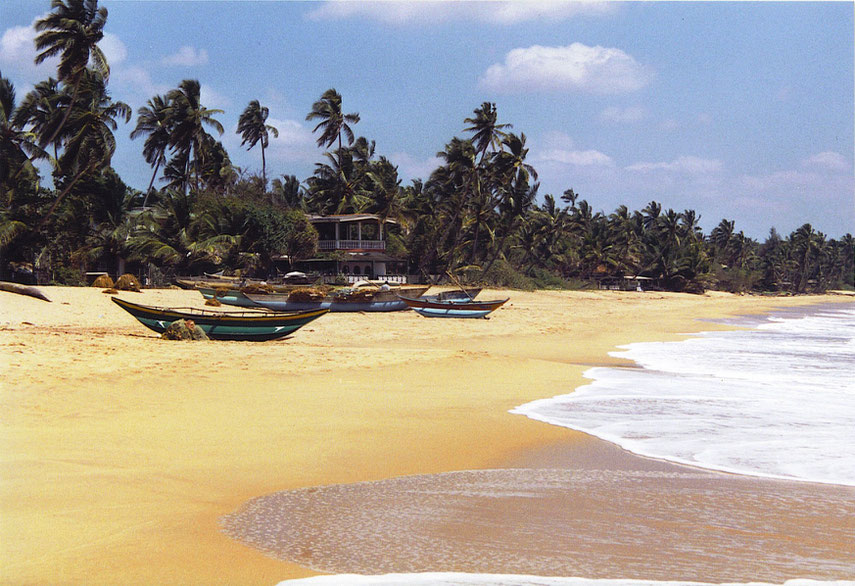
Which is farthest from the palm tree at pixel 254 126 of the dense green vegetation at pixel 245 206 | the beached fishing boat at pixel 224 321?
the beached fishing boat at pixel 224 321

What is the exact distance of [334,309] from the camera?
27.5 meters

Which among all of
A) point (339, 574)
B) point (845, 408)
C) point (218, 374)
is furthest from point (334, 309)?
point (339, 574)

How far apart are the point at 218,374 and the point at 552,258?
6642cm

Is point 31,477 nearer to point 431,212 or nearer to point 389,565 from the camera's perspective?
point 389,565

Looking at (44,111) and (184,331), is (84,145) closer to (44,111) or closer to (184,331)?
(44,111)

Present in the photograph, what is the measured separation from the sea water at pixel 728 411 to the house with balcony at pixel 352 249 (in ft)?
110

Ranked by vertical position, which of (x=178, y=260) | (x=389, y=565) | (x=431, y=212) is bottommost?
(x=389, y=565)

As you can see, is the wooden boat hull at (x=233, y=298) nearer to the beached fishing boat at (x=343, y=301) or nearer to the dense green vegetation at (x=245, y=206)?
the beached fishing boat at (x=343, y=301)

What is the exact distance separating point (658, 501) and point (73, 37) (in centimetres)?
3602

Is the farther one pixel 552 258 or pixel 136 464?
pixel 552 258

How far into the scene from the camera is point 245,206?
4309 centimetres

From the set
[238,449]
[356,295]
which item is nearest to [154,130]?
[356,295]

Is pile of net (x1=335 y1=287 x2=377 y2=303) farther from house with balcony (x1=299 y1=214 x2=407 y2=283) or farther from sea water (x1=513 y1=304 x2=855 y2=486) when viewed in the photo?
house with balcony (x1=299 y1=214 x2=407 y2=283)

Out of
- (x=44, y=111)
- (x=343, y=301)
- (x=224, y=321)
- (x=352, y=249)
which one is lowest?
(x=224, y=321)
